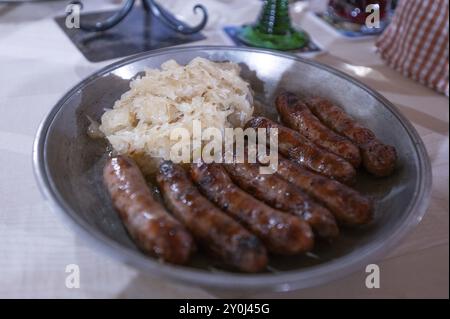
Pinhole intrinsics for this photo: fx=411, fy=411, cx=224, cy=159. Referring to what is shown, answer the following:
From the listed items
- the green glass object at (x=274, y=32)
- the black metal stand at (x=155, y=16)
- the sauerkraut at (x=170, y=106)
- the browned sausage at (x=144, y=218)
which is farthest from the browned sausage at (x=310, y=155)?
the black metal stand at (x=155, y=16)

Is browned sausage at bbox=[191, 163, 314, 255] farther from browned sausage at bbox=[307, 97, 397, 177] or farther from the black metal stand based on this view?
the black metal stand

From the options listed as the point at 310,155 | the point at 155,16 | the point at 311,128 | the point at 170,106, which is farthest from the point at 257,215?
the point at 155,16

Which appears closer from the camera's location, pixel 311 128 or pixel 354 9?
pixel 311 128

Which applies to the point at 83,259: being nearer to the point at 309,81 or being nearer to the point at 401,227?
the point at 401,227

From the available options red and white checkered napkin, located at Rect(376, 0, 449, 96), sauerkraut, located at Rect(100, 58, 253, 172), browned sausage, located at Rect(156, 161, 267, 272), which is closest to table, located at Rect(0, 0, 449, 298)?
red and white checkered napkin, located at Rect(376, 0, 449, 96)

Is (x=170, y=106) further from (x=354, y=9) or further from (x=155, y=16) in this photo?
(x=354, y=9)
